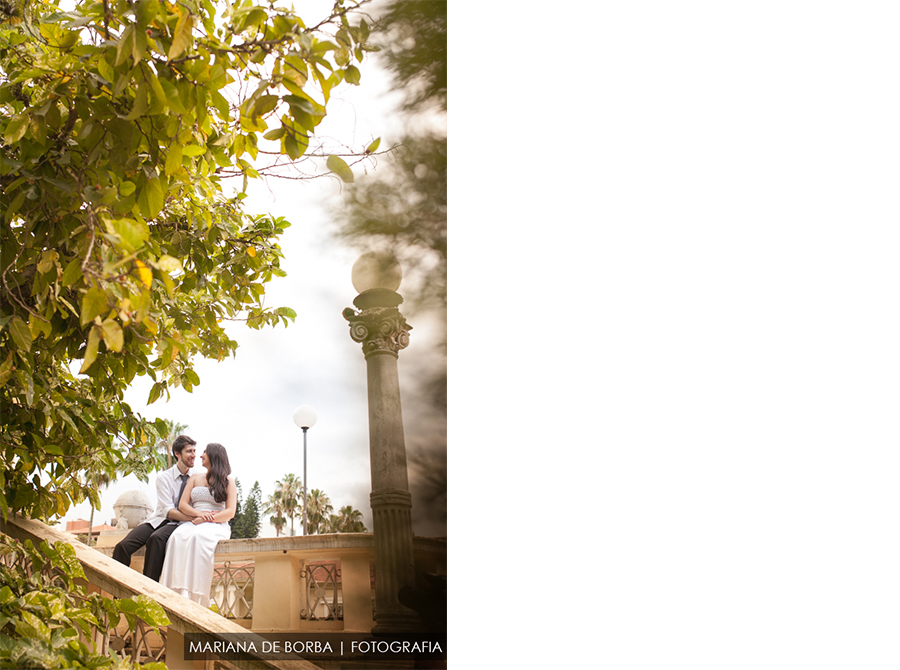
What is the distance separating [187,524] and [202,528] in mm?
53

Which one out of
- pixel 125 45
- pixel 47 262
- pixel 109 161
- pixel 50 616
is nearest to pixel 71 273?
pixel 47 262

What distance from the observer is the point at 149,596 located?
1629 millimetres

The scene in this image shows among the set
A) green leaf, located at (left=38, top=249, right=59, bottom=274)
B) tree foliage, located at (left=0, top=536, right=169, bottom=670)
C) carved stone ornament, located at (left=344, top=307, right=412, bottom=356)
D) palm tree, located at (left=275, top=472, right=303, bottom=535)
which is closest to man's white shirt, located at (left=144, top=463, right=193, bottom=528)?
palm tree, located at (left=275, top=472, right=303, bottom=535)

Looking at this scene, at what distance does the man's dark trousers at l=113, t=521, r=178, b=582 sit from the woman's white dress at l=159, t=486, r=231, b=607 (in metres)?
0.02

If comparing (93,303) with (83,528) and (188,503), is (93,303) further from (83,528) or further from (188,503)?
(83,528)

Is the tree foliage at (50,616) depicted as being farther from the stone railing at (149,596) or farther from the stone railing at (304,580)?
the stone railing at (304,580)

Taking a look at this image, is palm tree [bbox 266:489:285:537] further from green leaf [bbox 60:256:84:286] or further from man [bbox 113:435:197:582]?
green leaf [bbox 60:256:84:286]

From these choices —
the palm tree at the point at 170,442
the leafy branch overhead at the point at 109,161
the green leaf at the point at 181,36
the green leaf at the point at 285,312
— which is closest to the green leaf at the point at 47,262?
the leafy branch overhead at the point at 109,161

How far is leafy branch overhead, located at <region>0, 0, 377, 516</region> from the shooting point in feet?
2.83

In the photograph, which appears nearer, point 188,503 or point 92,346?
point 92,346

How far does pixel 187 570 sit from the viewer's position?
184 centimetres

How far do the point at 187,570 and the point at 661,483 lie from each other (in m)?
1.52

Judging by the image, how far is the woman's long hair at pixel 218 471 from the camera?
1.87 metres

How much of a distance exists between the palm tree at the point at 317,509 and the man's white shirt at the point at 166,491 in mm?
440
